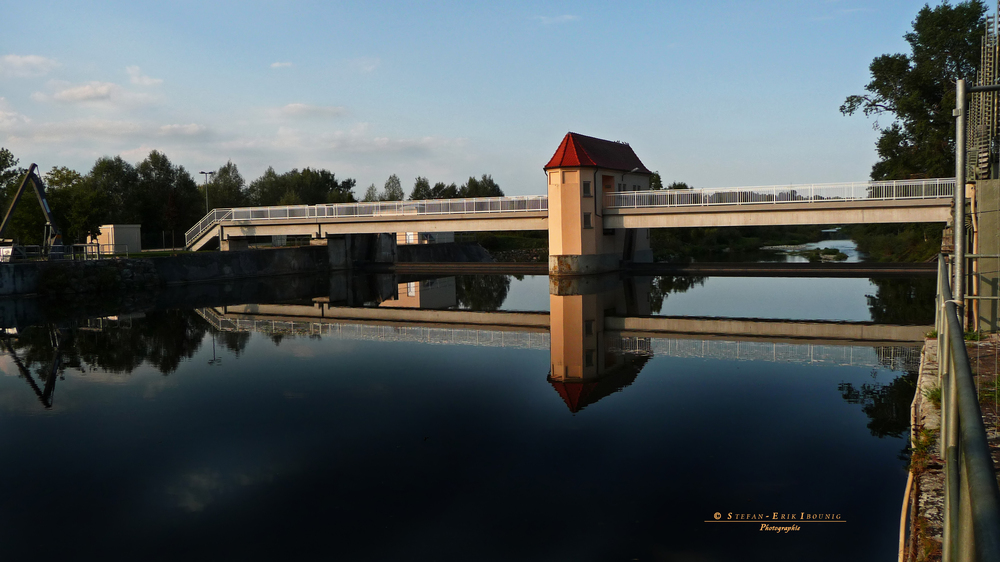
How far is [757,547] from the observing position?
6.82 meters

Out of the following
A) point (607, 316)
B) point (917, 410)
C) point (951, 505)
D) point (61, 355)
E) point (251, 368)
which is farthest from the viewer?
point (607, 316)

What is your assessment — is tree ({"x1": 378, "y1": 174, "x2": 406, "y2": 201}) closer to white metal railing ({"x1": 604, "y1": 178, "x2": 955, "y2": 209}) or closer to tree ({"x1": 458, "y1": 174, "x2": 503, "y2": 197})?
tree ({"x1": 458, "y1": 174, "x2": 503, "y2": 197})

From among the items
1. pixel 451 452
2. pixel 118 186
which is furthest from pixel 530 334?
pixel 118 186

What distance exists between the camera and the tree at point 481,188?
104500mm

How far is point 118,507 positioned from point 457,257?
5920 centimetres

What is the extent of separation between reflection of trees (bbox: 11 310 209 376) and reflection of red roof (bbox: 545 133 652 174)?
23955mm

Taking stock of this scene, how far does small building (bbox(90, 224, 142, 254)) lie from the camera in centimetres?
5462

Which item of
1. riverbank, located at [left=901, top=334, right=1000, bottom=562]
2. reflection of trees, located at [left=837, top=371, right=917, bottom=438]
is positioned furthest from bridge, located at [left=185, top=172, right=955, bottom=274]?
riverbank, located at [left=901, top=334, right=1000, bottom=562]

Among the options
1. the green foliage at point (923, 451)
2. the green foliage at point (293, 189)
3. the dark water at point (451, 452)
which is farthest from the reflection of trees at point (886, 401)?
the green foliage at point (293, 189)

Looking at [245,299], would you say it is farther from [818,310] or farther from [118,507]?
[118,507]

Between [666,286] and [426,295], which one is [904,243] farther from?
[426,295]

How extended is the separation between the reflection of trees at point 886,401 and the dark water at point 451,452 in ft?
0.22

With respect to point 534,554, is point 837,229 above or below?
above

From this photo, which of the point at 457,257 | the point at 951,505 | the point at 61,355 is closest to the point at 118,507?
the point at 951,505
